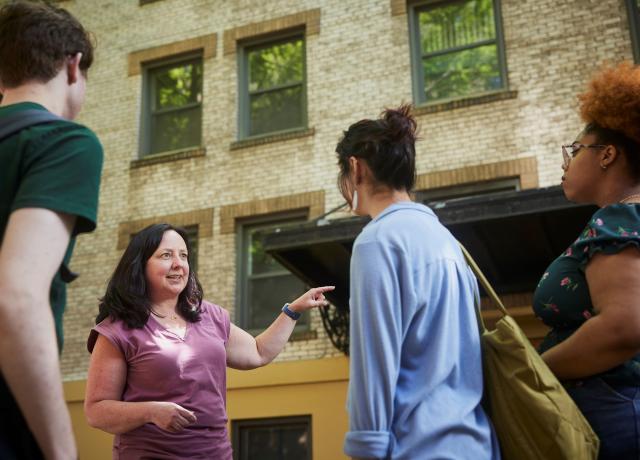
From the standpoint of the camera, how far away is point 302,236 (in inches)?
351

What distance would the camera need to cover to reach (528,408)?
7.38 feet

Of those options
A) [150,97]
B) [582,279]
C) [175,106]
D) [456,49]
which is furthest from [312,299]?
[150,97]

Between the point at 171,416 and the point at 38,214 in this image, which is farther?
the point at 171,416

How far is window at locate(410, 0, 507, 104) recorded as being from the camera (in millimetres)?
11719

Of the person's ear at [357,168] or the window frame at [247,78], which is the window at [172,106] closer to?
the window frame at [247,78]

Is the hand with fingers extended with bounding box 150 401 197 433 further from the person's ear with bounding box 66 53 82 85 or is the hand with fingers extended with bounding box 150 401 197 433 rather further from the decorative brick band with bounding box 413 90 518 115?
the decorative brick band with bounding box 413 90 518 115

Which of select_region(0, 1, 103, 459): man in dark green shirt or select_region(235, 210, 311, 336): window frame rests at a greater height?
select_region(235, 210, 311, 336): window frame

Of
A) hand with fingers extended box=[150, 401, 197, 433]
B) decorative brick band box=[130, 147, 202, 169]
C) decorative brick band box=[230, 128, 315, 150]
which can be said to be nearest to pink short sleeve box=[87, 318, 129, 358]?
hand with fingers extended box=[150, 401, 197, 433]

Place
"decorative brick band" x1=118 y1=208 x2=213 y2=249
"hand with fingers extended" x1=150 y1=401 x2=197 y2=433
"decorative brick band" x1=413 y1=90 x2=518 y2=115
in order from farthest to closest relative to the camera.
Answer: "decorative brick band" x1=118 y1=208 x2=213 y2=249 → "decorative brick band" x1=413 y1=90 x2=518 y2=115 → "hand with fingers extended" x1=150 y1=401 x2=197 y2=433

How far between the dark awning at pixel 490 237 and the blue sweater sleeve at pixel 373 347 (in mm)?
6010

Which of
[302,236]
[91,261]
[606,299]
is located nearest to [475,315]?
[606,299]

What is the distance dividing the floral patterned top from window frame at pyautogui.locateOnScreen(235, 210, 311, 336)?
938 cm

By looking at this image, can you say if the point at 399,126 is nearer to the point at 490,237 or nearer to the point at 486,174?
the point at 490,237

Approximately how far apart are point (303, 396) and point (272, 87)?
548 cm
